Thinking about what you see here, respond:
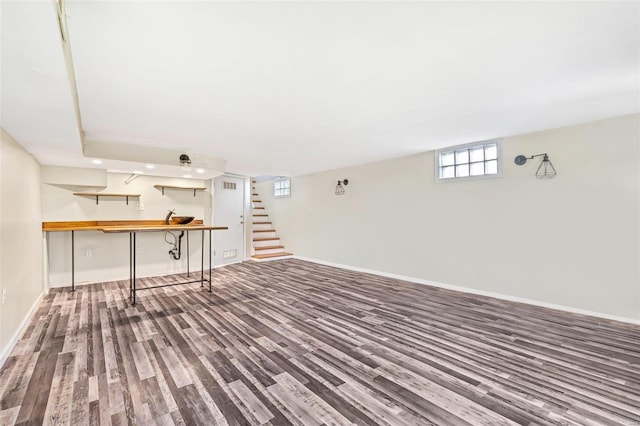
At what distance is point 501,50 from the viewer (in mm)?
1918

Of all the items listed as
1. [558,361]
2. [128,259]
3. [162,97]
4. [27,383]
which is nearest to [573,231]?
[558,361]

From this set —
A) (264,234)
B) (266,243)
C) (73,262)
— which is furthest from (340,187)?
→ (73,262)

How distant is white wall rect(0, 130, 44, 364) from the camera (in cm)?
256

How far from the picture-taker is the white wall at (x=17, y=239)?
2.56 metres

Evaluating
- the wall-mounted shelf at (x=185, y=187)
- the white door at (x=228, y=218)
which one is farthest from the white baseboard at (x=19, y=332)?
the white door at (x=228, y=218)

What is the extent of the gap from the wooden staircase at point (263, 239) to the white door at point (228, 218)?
23.7 inches

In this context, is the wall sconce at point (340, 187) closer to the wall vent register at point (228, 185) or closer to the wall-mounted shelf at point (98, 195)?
the wall vent register at point (228, 185)

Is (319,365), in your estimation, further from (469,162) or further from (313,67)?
(469,162)

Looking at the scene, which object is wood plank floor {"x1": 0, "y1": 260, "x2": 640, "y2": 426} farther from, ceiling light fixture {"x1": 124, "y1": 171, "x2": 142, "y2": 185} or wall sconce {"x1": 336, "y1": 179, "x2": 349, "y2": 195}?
wall sconce {"x1": 336, "y1": 179, "x2": 349, "y2": 195}

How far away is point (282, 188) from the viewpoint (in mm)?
8609

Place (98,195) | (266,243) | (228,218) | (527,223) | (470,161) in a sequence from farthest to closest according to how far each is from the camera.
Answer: (266,243) → (228,218) → (98,195) → (470,161) → (527,223)

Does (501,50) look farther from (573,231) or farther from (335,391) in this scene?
(573,231)

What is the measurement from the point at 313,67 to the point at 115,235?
5.14 meters

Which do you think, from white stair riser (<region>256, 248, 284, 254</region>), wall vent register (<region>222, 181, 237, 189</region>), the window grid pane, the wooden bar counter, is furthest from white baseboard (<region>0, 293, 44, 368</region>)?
the window grid pane
